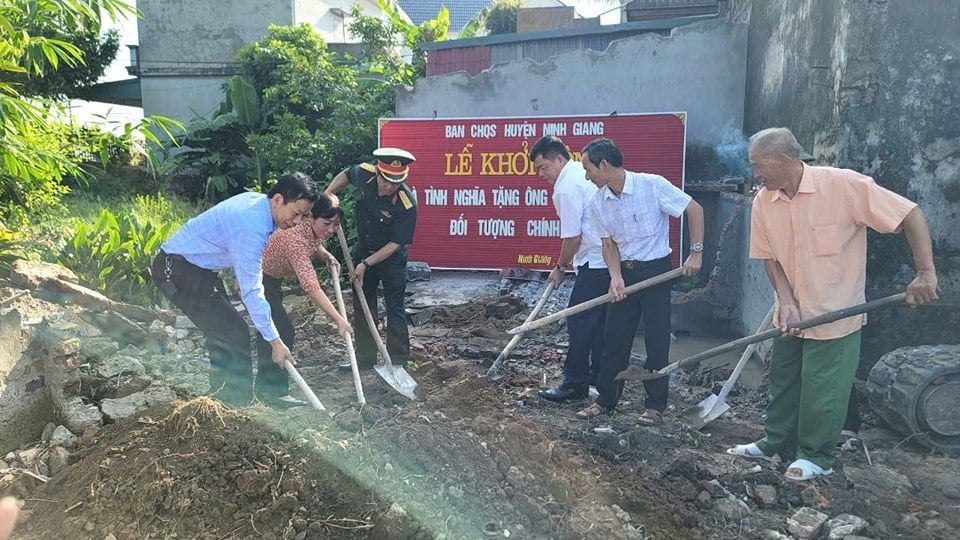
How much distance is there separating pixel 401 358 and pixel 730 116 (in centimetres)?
531

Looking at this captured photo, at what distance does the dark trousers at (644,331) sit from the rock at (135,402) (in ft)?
9.02

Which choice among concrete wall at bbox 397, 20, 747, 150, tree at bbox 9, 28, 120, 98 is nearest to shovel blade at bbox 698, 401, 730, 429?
concrete wall at bbox 397, 20, 747, 150

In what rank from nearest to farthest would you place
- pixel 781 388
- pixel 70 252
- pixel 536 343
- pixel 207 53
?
1. pixel 781 388
2. pixel 536 343
3. pixel 70 252
4. pixel 207 53

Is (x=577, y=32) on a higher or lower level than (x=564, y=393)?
higher

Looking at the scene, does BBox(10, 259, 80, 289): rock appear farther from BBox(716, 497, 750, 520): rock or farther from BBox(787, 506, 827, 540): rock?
BBox(787, 506, 827, 540): rock

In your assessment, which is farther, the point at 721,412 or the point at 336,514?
the point at 721,412

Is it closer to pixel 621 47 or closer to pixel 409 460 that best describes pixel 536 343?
pixel 409 460

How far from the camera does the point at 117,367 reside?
4676mm

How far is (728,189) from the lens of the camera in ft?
24.5

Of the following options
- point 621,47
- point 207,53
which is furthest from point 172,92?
point 621,47

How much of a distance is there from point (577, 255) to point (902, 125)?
7.63 ft

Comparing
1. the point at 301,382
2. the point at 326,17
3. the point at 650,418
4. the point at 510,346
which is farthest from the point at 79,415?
the point at 326,17

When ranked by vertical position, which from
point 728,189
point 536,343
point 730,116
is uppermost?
point 730,116

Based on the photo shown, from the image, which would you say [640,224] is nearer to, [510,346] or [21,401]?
[510,346]
